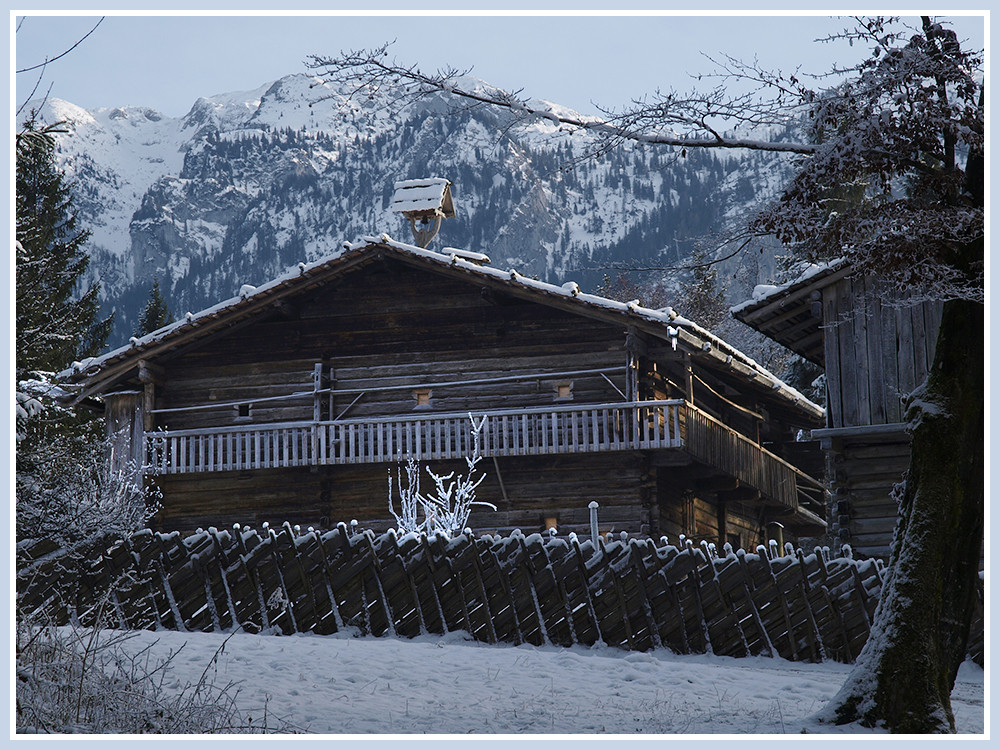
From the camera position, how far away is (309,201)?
11406cm

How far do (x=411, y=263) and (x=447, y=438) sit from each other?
12.5 ft

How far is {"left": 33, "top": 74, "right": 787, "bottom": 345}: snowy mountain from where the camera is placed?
349 feet

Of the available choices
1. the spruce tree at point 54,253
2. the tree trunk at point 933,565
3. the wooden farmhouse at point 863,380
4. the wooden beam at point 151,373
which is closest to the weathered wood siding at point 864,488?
the wooden farmhouse at point 863,380

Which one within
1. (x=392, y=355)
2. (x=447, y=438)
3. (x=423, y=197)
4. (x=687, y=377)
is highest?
(x=423, y=197)

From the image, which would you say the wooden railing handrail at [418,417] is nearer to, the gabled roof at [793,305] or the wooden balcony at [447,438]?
the wooden balcony at [447,438]

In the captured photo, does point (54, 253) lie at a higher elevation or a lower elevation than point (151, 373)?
higher

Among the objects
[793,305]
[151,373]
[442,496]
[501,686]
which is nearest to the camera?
[501,686]

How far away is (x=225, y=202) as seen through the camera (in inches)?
4663

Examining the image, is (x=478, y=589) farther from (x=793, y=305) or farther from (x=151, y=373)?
(x=151, y=373)

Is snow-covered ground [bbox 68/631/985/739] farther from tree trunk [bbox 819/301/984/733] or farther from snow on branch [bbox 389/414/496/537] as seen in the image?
snow on branch [bbox 389/414/496/537]

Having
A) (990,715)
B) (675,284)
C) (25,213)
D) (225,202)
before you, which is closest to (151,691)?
(990,715)

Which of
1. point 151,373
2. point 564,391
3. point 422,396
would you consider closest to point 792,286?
point 564,391

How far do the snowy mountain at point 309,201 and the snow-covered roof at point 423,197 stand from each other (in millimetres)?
74111

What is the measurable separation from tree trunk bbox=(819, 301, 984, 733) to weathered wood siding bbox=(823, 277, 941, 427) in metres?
8.53
